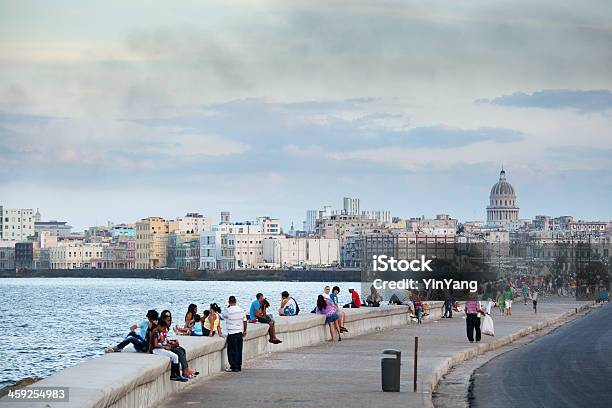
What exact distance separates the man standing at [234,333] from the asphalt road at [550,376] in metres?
4.56

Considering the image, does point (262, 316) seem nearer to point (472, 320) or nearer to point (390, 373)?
point (390, 373)

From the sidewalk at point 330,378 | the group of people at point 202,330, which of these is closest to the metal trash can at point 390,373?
the sidewalk at point 330,378

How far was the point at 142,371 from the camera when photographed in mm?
18641

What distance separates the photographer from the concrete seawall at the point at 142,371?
16094mm

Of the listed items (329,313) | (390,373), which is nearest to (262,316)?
(329,313)

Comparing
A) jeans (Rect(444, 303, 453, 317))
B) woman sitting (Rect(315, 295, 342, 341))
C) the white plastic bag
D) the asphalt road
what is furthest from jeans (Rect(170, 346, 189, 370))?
jeans (Rect(444, 303, 453, 317))

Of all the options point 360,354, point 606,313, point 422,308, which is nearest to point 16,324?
point 606,313

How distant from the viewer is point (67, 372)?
1769 centimetres

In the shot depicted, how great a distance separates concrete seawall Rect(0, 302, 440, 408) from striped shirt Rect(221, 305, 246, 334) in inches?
13.1

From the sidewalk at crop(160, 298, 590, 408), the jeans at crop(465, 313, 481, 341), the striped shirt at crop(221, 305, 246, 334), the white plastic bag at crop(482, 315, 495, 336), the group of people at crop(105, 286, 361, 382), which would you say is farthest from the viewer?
the white plastic bag at crop(482, 315, 495, 336)

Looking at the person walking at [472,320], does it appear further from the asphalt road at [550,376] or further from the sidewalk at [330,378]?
the asphalt road at [550,376]

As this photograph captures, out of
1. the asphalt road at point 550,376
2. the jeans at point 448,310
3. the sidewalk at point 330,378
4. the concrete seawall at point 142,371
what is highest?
the jeans at point 448,310

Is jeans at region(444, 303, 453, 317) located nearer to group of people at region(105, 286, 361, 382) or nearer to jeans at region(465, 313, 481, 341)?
jeans at region(465, 313, 481, 341)

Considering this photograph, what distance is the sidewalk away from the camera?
21219mm
